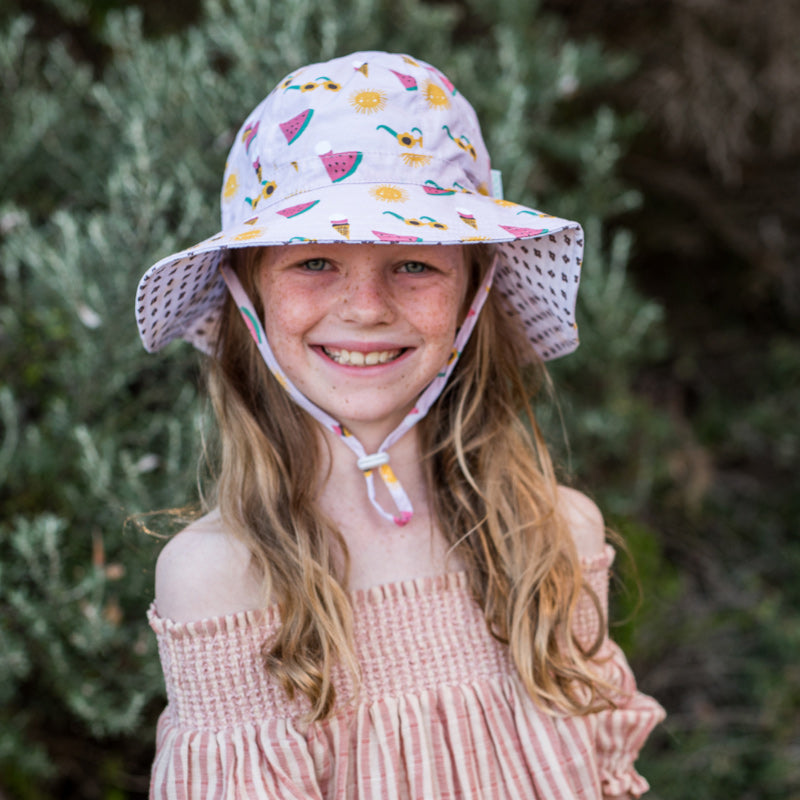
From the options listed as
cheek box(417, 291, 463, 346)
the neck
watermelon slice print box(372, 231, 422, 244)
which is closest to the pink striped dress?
the neck

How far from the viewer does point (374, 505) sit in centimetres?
168

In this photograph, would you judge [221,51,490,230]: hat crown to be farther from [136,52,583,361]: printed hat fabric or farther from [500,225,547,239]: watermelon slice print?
[500,225,547,239]: watermelon slice print

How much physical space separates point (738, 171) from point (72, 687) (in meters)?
4.07

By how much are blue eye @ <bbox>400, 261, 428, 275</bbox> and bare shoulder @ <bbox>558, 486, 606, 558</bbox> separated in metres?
0.67

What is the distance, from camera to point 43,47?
3529 millimetres

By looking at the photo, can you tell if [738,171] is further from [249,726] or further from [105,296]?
[249,726]

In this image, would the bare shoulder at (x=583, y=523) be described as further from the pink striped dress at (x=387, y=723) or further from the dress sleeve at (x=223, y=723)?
the dress sleeve at (x=223, y=723)

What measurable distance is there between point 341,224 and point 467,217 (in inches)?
10.0

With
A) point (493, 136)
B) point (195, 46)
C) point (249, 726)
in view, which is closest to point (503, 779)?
point (249, 726)

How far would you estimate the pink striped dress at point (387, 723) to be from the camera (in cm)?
150

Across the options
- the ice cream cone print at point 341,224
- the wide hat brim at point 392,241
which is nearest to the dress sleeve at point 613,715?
the wide hat brim at point 392,241

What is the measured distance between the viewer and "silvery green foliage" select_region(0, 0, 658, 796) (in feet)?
7.50

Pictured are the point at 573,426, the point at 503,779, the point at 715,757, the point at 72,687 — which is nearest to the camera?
the point at 503,779

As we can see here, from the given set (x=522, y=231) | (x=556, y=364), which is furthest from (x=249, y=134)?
(x=556, y=364)
